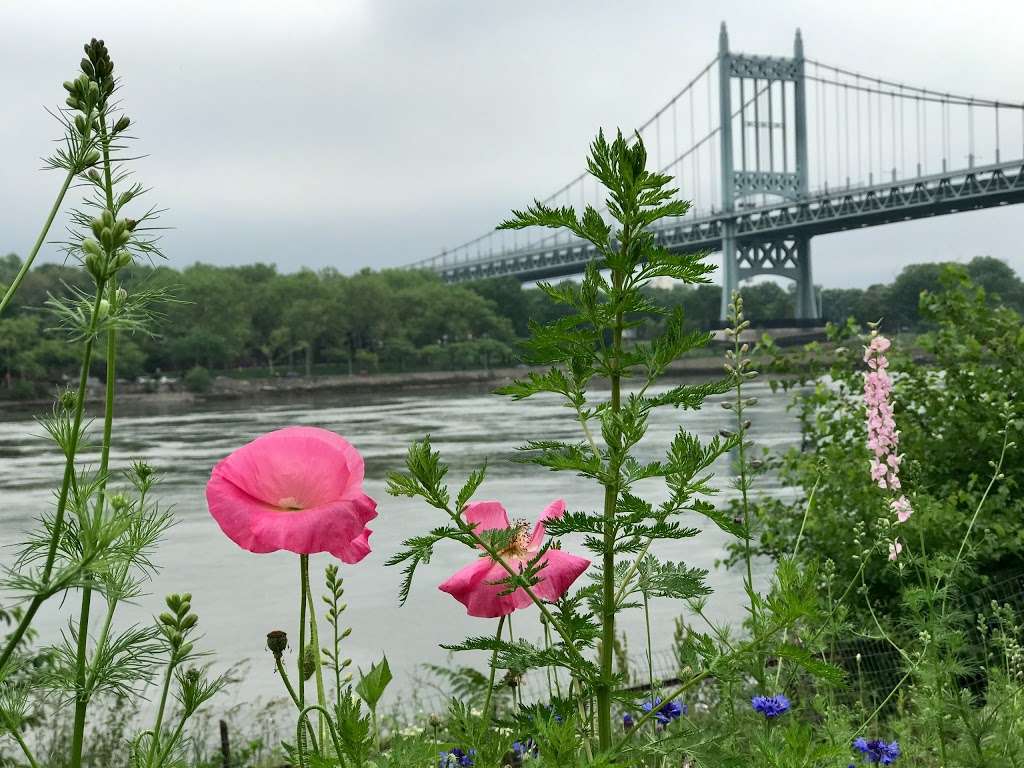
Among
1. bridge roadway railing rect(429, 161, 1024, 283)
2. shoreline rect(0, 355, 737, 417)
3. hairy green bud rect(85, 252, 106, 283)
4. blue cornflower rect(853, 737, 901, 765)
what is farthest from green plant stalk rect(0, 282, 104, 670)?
shoreline rect(0, 355, 737, 417)

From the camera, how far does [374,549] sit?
11344 mm

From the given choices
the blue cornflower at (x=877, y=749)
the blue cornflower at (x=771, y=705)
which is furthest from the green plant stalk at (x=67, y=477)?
the blue cornflower at (x=877, y=749)

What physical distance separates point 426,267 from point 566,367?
9185 cm

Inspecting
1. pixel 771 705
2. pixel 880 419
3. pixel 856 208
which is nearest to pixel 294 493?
pixel 771 705

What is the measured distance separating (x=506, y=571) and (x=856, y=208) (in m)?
49.1

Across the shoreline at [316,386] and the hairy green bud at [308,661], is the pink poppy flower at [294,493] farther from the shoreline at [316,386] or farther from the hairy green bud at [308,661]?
the shoreline at [316,386]

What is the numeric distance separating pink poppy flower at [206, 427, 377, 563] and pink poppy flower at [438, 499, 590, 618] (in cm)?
16

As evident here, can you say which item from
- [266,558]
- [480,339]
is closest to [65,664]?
[266,558]

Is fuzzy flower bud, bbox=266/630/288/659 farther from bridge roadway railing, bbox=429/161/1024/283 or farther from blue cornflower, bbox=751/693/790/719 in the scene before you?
bridge roadway railing, bbox=429/161/1024/283

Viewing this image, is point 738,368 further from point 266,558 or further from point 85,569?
point 266,558

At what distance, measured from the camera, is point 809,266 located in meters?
50.1

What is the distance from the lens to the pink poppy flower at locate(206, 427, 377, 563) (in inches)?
44.7

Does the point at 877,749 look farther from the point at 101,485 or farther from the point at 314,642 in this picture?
the point at 101,485

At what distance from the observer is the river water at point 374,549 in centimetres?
760
